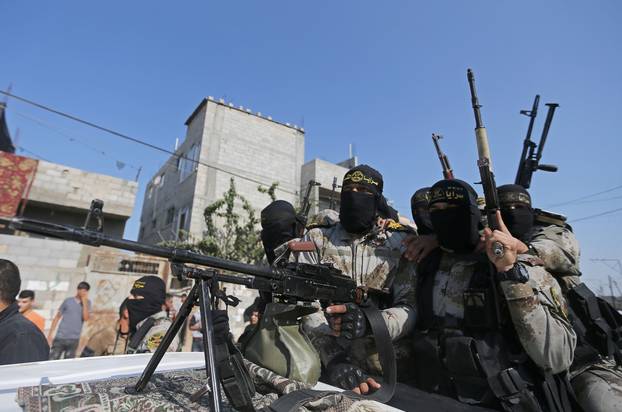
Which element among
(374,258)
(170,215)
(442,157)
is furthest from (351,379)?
(170,215)

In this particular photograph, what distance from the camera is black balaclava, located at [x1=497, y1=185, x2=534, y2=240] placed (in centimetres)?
269

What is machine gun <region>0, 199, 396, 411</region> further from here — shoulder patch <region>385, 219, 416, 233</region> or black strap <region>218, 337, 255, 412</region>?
shoulder patch <region>385, 219, 416, 233</region>

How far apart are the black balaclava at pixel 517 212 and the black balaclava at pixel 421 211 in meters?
0.62

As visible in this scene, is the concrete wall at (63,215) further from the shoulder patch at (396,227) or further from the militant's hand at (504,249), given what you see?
the militant's hand at (504,249)

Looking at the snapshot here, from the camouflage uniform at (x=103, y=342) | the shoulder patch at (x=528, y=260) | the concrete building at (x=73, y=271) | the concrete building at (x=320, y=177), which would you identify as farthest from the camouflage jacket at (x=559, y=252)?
the concrete building at (x=320, y=177)

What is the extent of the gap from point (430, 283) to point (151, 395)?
1.83 m

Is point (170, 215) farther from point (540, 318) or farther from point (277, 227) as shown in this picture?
point (540, 318)

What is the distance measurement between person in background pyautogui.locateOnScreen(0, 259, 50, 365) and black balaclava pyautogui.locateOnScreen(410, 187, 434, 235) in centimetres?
362

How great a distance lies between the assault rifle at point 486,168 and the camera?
2100 millimetres

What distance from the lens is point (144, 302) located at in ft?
16.5

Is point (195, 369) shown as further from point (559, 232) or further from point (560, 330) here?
point (559, 232)

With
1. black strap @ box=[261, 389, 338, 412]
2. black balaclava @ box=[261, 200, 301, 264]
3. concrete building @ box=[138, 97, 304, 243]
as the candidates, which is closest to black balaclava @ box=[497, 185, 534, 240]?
black strap @ box=[261, 389, 338, 412]

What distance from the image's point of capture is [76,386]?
1691mm

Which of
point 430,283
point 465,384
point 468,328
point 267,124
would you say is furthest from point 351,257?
point 267,124
